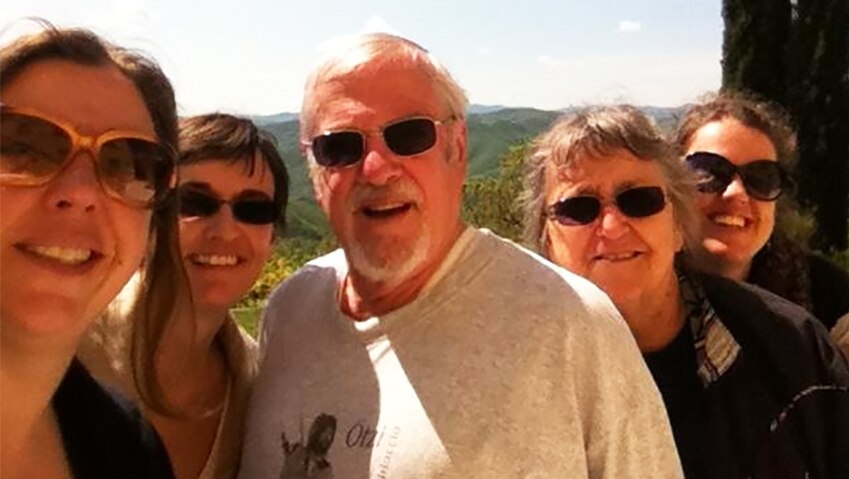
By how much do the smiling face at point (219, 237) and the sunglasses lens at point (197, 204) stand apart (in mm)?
11

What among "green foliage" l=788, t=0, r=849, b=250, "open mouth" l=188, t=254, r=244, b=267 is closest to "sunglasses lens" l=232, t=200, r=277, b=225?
"open mouth" l=188, t=254, r=244, b=267

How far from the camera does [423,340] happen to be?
2.31 meters

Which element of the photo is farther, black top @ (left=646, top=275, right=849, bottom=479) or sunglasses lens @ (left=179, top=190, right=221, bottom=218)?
sunglasses lens @ (left=179, top=190, right=221, bottom=218)

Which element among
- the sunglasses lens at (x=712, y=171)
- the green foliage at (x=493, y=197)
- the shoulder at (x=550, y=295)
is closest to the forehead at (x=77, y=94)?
the shoulder at (x=550, y=295)

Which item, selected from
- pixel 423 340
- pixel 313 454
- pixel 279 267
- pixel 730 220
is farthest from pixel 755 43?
pixel 313 454

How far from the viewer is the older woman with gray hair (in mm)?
2543

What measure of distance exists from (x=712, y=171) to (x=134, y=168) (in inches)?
83.2

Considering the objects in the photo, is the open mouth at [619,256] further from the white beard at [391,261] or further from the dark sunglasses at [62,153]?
the dark sunglasses at [62,153]

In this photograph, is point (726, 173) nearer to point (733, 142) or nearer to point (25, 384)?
point (733, 142)

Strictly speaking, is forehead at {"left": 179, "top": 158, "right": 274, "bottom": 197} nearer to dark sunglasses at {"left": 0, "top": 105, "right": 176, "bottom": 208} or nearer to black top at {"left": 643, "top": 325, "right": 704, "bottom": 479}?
dark sunglasses at {"left": 0, "top": 105, "right": 176, "bottom": 208}

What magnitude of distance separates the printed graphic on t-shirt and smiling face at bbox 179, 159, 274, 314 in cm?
63

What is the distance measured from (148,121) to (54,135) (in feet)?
0.72

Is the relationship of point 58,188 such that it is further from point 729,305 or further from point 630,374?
point 729,305

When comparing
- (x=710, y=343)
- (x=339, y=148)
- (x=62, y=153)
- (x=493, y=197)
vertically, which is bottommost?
(x=493, y=197)
